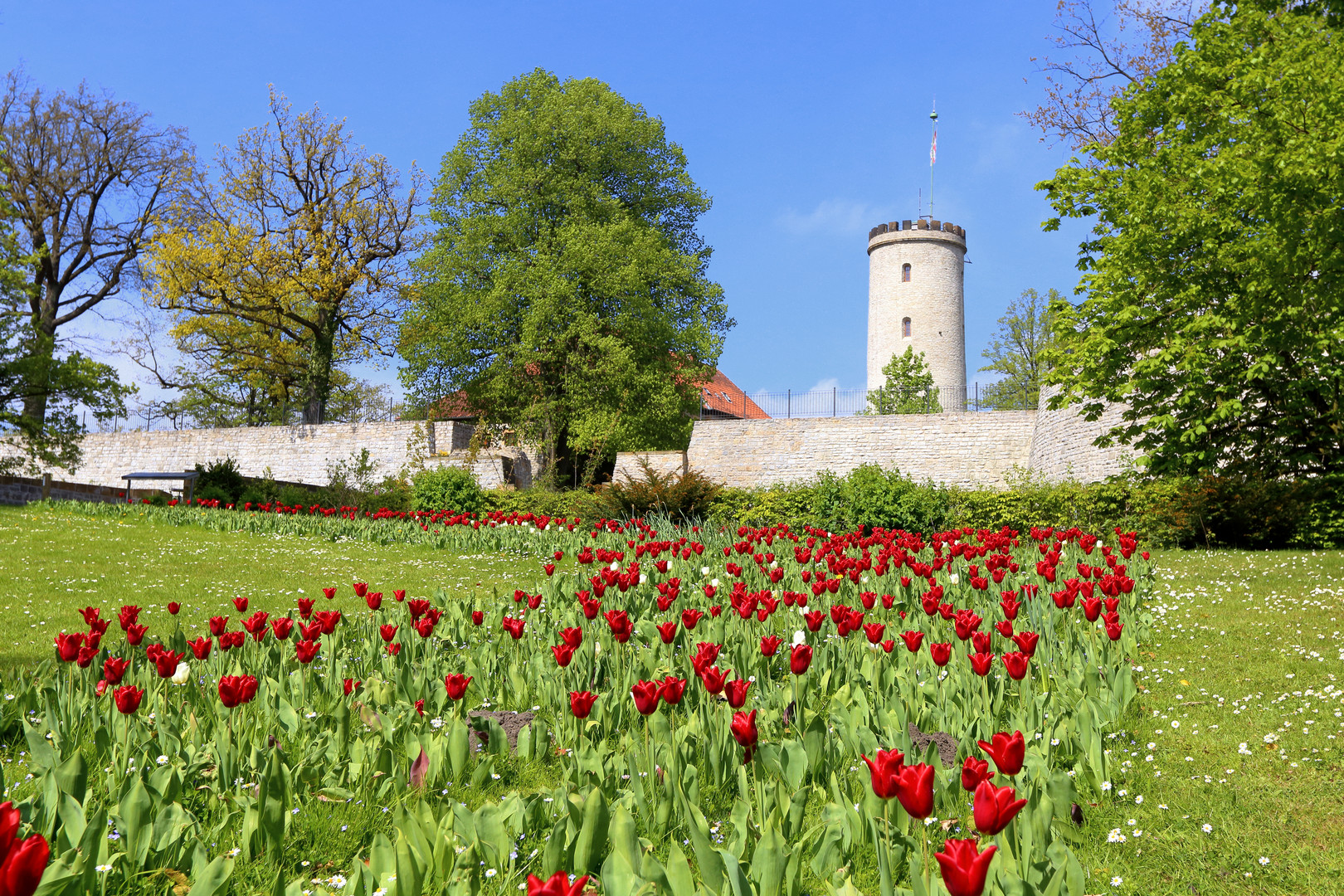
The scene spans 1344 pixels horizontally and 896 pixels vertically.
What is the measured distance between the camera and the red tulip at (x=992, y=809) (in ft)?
6.49

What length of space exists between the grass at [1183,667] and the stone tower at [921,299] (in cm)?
2892

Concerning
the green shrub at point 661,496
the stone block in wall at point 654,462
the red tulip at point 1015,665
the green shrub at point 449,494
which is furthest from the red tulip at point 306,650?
the stone block in wall at point 654,462

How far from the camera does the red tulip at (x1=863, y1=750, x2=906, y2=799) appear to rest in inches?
84.7

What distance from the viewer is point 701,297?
27812 mm

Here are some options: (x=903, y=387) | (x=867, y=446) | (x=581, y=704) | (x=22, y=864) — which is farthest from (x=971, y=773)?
(x=903, y=387)

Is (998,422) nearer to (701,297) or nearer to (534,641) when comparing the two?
(701,297)

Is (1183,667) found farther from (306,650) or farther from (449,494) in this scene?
(449,494)

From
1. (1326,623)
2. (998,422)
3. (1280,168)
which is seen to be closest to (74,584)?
(1326,623)

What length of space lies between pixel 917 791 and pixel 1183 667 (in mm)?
4826

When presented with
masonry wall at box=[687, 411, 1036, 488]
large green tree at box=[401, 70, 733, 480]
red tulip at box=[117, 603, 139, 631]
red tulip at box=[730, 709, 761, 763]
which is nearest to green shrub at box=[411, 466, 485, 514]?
large green tree at box=[401, 70, 733, 480]

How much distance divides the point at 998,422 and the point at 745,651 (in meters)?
19.8

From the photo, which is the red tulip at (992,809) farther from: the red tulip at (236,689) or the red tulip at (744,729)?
the red tulip at (236,689)

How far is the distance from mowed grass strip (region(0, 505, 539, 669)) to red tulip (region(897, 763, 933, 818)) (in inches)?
187

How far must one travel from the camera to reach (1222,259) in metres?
12.6
